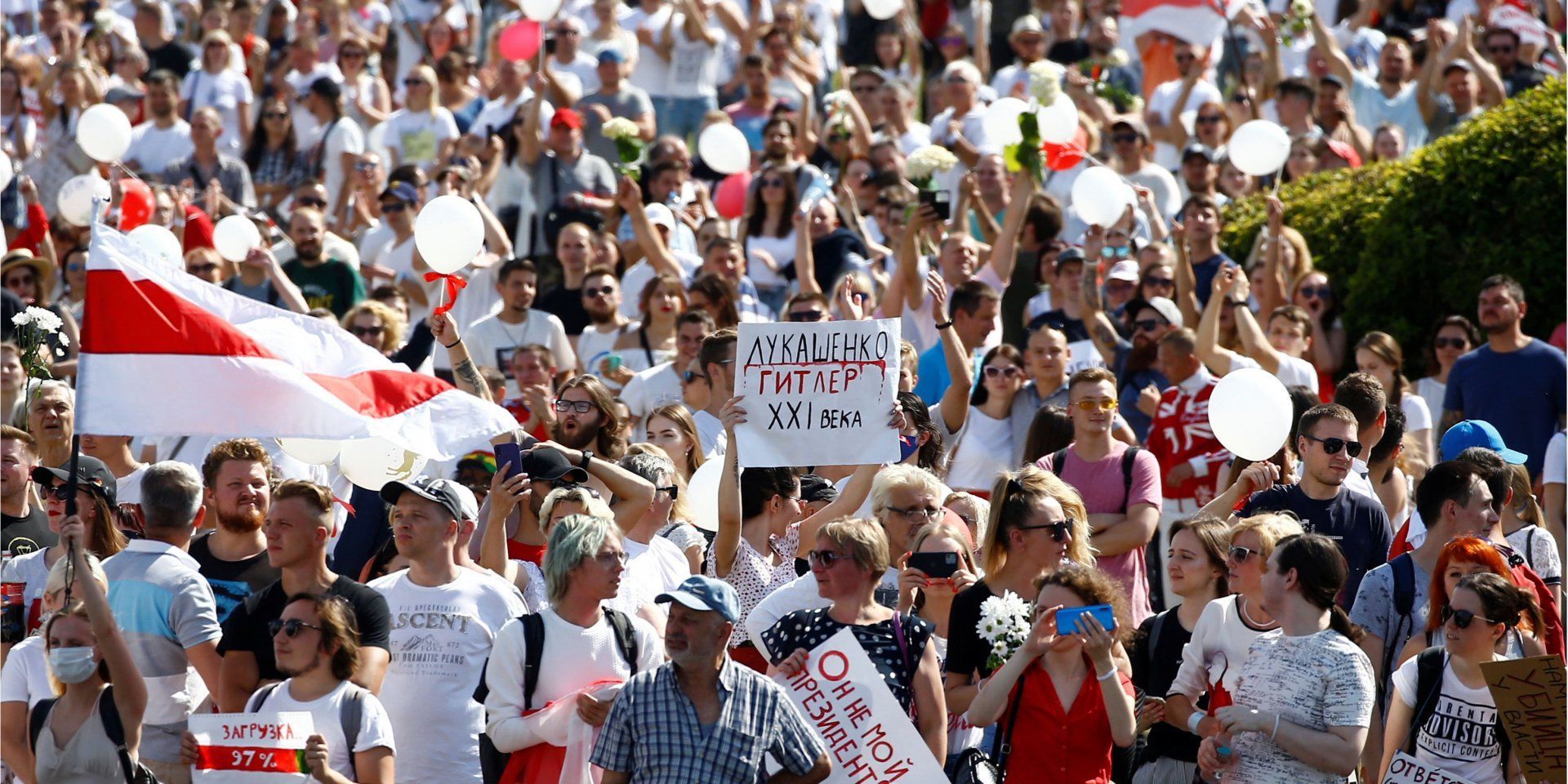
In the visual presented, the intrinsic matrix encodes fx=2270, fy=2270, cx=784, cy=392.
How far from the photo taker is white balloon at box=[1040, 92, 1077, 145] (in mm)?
12734

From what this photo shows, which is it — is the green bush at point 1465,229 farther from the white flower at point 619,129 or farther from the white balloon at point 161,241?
the white balloon at point 161,241

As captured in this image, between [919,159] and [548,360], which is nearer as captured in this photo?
[548,360]

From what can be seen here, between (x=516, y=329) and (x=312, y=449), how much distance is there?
292 cm

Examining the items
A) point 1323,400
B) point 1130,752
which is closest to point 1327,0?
point 1323,400

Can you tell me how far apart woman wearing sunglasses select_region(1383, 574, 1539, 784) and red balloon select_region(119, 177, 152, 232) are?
347 inches

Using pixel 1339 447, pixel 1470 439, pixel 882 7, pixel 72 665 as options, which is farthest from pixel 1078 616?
pixel 882 7

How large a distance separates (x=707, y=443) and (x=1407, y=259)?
5.16 metres

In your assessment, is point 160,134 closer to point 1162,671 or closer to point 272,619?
point 272,619

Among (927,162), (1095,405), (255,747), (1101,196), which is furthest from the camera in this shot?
(927,162)

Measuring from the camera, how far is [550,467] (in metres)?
7.94

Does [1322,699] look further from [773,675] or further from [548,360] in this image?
[548,360]

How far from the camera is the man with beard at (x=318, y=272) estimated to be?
13195 millimetres

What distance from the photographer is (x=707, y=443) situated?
9.84 metres

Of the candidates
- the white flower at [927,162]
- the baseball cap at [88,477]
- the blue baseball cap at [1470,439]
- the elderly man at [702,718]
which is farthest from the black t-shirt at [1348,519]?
the white flower at [927,162]
